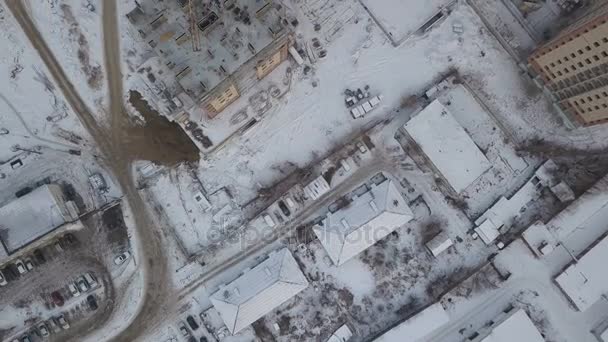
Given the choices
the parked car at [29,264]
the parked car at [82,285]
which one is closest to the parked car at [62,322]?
the parked car at [82,285]

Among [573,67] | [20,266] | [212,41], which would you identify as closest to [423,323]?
[573,67]

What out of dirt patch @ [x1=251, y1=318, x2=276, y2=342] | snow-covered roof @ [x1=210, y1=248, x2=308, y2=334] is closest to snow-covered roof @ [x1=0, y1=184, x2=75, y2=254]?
snow-covered roof @ [x1=210, y1=248, x2=308, y2=334]

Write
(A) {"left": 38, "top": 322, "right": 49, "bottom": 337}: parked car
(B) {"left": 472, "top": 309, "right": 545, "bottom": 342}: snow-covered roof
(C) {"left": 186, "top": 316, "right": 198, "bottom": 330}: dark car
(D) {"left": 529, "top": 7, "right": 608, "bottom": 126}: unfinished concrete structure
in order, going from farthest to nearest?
(C) {"left": 186, "top": 316, "right": 198, "bottom": 330}: dark car, (A) {"left": 38, "top": 322, "right": 49, "bottom": 337}: parked car, (B) {"left": 472, "top": 309, "right": 545, "bottom": 342}: snow-covered roof, (D) {"left": 529, "top": 7, "right": 608, "bottom": 126}: unfinished concrete structure

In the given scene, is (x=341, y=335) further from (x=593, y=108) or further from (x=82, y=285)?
(x=593, y=108)

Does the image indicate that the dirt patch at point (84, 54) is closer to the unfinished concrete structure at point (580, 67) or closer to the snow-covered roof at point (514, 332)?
the unfinished concrete structure at point (580, 67)

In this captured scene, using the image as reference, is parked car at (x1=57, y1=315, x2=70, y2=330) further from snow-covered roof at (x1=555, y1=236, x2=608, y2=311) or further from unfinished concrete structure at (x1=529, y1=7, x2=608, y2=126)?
unfinished concrete structure at (x1=529, y1=7, x2=608, y2=126)
